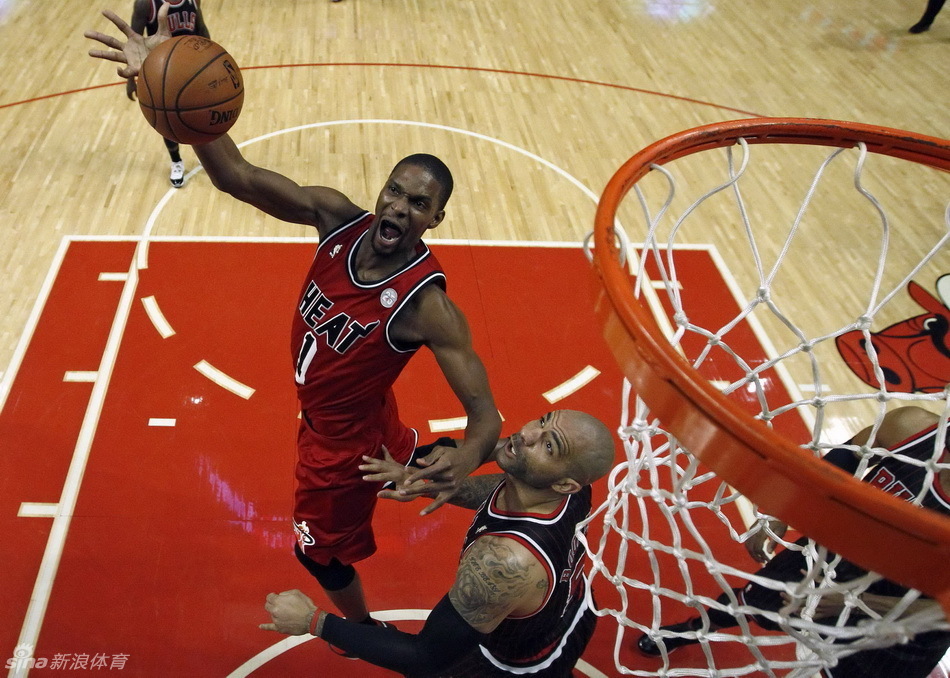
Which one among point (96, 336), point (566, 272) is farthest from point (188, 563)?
point (566, 272)

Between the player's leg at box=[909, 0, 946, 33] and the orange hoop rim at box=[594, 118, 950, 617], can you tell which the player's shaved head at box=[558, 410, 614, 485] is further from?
the player's leg at box=[909, 0, 946, 33]

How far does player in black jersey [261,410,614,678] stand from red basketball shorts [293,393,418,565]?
0.42 meters

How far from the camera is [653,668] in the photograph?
344 centimetres

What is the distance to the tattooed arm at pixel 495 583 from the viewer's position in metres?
2.24

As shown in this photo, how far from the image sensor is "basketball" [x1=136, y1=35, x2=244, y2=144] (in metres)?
2.75

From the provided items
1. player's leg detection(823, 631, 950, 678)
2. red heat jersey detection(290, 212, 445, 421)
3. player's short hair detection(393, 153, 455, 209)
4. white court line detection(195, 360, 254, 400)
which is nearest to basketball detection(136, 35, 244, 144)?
red heat jersey detection(290, 212, 445, 421)

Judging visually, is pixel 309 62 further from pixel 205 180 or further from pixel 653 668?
pixel 653 668

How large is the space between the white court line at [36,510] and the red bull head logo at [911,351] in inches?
183

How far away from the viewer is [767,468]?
4.99 feet

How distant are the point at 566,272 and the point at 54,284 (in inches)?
136

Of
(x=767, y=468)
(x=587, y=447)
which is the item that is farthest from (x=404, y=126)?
(x=767, y=468)

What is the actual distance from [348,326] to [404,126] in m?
4.59

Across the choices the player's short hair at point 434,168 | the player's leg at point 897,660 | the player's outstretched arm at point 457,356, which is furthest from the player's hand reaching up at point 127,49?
the player's leg at point 897,660

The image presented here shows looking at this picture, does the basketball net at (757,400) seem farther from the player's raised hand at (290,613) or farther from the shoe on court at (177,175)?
the shoe on court at (177,175)
